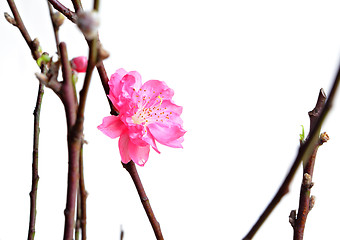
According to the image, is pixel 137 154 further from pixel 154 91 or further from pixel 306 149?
pixel 306 149

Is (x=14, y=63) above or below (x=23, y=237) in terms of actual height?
above

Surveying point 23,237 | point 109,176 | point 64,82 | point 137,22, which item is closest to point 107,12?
point 137,22

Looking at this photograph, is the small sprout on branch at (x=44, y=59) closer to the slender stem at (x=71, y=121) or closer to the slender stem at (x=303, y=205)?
the slender stem at (x=71, y=121)

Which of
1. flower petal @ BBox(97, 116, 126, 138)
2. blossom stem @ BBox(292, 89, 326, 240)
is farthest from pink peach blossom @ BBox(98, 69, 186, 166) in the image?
blossom stem @ BBox(292, 89, 326, 240)

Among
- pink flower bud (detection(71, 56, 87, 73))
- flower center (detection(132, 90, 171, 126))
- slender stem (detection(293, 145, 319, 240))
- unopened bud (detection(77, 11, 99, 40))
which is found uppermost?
flower center (detection(132, 90, 171, 126))

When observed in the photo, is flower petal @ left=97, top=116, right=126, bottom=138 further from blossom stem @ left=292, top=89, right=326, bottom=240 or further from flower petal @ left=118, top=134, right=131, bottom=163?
blossom stem @ left=292, top=89, right=326, bottom=240

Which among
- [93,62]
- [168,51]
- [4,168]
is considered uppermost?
[168,51]

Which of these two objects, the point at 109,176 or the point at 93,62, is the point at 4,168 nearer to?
the point at 109,176

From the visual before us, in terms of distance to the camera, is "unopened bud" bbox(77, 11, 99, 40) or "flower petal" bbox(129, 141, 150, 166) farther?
"flower petal" bbox(129, 141, 150, 166)
